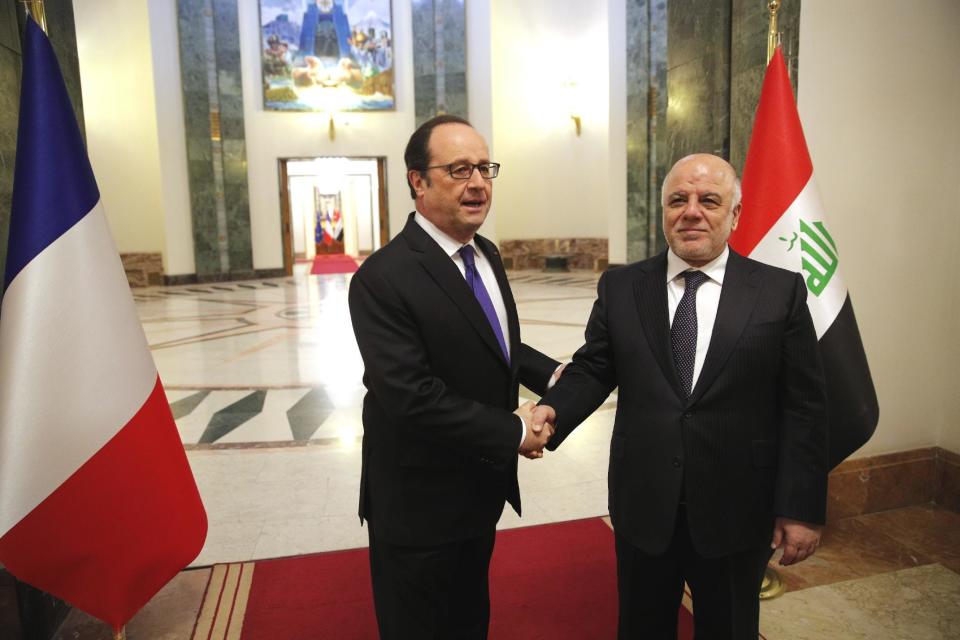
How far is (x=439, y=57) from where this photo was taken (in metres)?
16.7

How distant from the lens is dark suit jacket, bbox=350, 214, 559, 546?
1.61 m

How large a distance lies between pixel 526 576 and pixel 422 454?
4.32ft

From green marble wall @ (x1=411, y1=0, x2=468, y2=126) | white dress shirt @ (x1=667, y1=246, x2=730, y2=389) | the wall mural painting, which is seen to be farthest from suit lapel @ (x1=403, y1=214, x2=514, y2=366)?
the wall mural painting

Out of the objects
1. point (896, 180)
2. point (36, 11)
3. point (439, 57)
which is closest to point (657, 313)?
point (36, 11)

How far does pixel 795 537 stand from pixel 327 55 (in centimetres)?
1728

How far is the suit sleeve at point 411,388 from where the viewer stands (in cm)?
159

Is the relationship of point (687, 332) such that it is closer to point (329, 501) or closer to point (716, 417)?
point (716, 417)

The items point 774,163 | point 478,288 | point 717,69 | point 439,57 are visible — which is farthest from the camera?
point 439,57

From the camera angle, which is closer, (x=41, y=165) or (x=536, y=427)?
(x=536, y=427)

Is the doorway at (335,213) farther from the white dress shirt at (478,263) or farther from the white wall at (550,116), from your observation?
the white dress shirt at (478,263)

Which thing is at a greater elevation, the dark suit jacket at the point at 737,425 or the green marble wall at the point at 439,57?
the green marble wall at the point at 439,57

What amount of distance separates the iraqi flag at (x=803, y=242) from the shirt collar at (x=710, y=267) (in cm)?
88

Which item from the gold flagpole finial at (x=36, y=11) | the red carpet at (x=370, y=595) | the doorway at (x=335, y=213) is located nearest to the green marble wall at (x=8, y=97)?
the gold flagpole finial at (x=36, y=11)

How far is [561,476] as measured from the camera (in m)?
3.82
